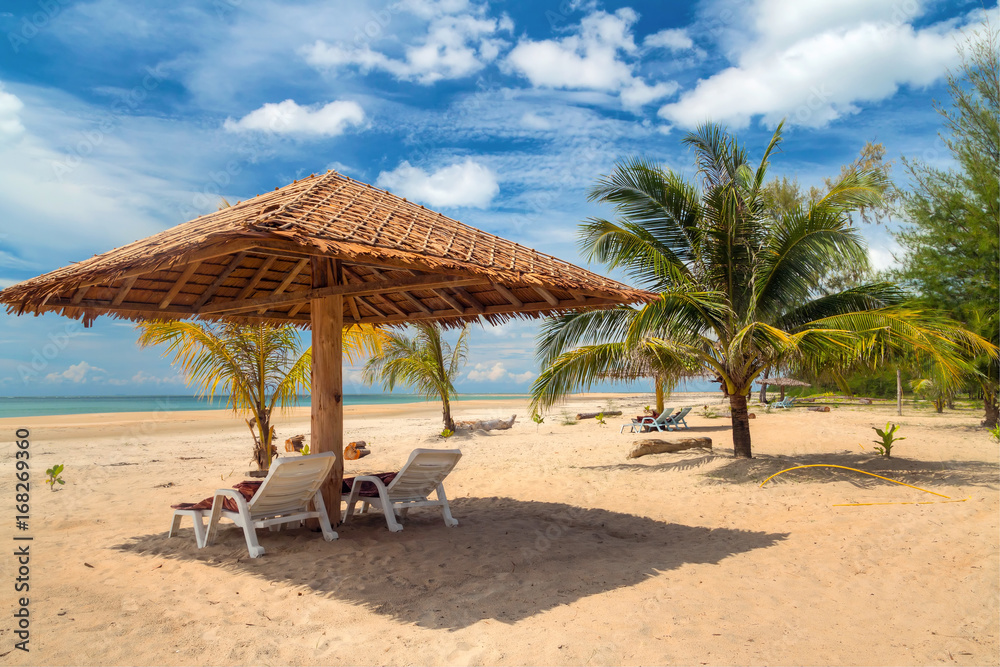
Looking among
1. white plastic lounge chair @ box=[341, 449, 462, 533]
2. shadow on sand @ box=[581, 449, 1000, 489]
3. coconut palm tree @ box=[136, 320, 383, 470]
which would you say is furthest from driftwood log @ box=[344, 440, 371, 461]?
white plastic lounge chair @ box=[341, 449, 462, 533]

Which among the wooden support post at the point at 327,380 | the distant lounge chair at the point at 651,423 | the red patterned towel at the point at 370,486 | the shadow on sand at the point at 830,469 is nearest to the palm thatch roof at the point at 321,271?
the wooden support post at the point at 327,380

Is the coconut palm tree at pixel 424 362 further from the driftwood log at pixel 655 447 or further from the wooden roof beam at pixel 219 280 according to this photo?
the wooden roof beam at pixel 219 280

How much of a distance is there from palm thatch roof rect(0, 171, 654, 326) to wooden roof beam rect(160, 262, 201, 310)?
0.04 feet

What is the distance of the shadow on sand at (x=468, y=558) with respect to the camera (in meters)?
3.51

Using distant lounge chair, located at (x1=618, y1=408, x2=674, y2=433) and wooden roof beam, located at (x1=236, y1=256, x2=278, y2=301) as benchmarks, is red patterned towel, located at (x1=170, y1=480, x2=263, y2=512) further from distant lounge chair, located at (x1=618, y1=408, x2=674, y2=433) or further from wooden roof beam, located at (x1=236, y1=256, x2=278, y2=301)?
distant lounge chair, located at (x1=618, y1=408, x2=674, y2=433)

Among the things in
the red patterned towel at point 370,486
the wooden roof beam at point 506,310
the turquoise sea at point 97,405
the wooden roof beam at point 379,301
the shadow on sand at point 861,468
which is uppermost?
the wooden roof beam at point 379,301

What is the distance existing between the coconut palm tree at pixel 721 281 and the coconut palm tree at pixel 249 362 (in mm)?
3347

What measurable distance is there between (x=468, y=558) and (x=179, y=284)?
3576 millimetres

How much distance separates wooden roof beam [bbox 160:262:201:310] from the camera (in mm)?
5255

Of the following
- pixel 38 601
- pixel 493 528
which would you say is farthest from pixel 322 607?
pixel 493 528

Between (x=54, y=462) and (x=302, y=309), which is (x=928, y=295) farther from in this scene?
(x=54, y=462)

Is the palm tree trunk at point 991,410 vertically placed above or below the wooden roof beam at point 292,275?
below

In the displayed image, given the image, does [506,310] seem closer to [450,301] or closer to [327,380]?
[450,301]

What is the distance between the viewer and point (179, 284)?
5.46 meters
